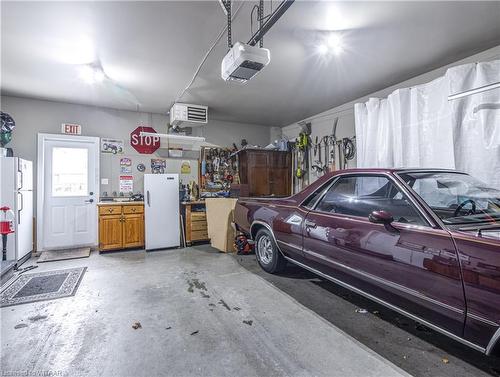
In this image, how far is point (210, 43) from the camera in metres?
2.96

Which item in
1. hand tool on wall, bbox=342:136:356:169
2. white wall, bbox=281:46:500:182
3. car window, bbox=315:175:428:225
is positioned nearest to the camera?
car window, bbox=315:175:428:225

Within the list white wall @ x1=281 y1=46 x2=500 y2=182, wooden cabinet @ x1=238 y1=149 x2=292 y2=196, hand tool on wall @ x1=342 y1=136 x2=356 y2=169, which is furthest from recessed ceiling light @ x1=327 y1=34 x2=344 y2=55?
wooden cabinet @ x1=238 y1=149 x2=292 y2=196

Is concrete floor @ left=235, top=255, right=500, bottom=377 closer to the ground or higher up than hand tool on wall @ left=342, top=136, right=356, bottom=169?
closer to the ground

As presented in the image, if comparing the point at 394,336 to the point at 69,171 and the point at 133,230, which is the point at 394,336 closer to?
the point at 133,230

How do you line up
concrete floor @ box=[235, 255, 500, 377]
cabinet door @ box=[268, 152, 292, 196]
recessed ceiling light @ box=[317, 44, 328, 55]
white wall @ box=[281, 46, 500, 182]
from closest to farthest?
concrete floor @ box=[235, 255, 500, 377] → recessed ceiling light @ box=[317, 44, 328, 55] → white wall @ box=[281, 46, 500, 182] → cabinet door @ box=[268, 152, 292, 196]

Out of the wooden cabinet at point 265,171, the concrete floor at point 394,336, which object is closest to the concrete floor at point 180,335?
the concrete floor at point 394,336

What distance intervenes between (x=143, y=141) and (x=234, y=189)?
2.26 m

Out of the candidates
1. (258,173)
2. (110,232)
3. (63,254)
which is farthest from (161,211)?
(258,173)

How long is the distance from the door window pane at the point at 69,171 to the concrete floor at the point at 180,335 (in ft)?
8.14

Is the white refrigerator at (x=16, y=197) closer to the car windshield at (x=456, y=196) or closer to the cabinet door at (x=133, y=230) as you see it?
the cabinet door at (x=133, y=230)

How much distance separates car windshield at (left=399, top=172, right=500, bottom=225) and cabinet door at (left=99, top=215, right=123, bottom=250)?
470 cm

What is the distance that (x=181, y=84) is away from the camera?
411 centimetres

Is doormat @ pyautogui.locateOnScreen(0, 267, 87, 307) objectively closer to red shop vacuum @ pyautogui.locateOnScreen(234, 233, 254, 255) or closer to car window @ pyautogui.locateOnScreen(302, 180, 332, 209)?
red shop vacuum @ pyautogui.locateOnScreen(234, 233, 254, 255)

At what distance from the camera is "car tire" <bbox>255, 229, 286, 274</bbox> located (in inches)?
130
